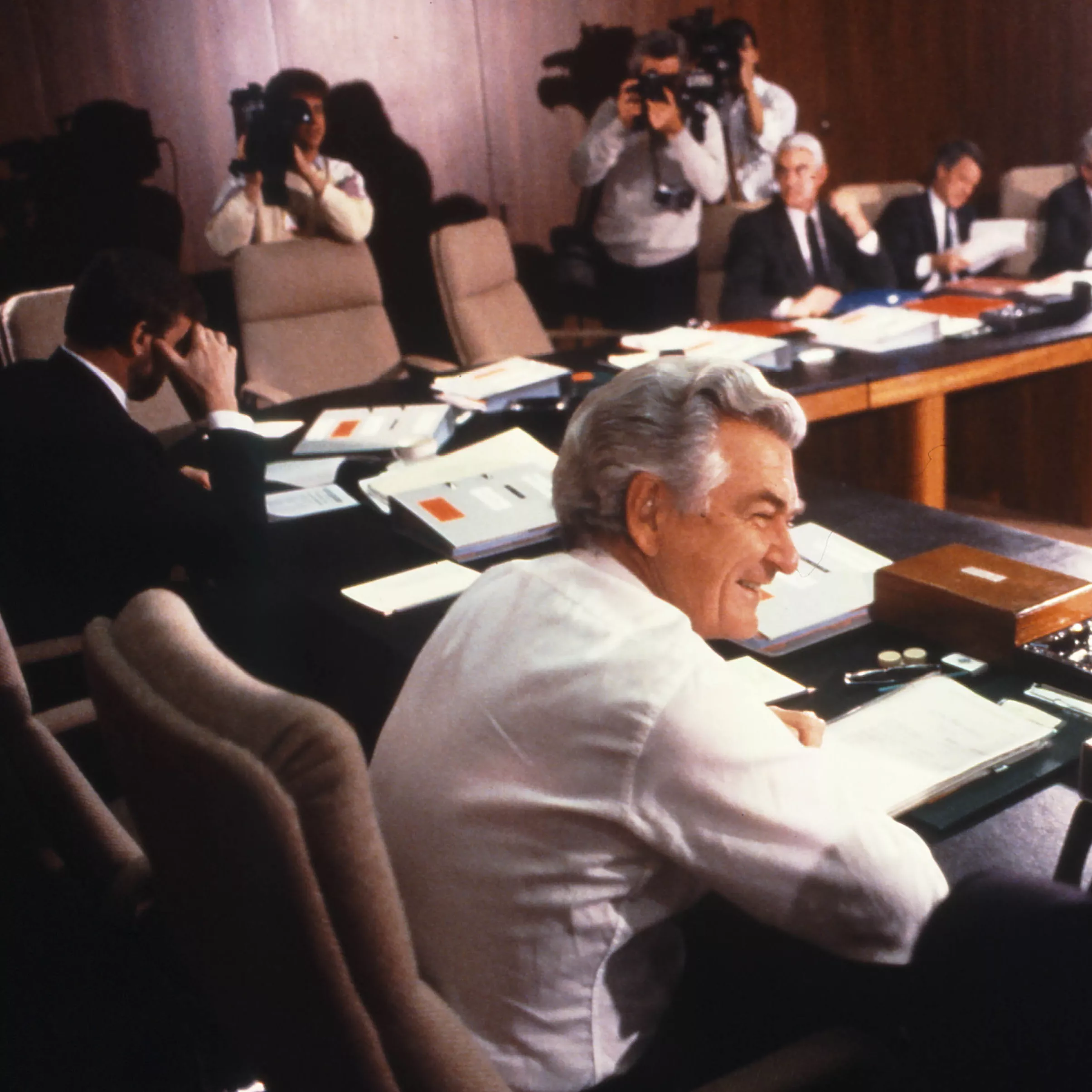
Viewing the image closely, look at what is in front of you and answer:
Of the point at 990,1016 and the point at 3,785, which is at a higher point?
the point at 990,1016

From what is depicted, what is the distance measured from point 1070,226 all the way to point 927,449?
235 centimetres

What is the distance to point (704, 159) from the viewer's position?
4711 millimetres

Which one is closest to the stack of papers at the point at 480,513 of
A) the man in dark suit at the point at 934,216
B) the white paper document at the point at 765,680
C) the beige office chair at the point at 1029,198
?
the white paper document at the point at 765,680

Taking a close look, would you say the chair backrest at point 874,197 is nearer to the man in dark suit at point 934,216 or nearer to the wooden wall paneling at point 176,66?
the man in dark suit at point 934,216

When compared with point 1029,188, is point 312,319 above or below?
below

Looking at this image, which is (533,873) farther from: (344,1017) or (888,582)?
(888,582)

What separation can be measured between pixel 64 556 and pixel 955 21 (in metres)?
6.21

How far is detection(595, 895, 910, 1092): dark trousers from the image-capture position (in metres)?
1.05

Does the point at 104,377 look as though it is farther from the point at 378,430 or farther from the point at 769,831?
the point at 769,831

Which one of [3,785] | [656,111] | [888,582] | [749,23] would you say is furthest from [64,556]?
[749,23]

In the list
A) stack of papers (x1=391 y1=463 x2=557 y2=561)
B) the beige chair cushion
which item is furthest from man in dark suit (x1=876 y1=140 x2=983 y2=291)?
the beige chair cushion

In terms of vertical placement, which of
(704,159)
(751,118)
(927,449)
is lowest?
(927,449)

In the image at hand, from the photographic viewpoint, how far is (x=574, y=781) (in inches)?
36.5

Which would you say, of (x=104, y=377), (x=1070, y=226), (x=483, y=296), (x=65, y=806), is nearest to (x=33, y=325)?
(x=104, y=377)
